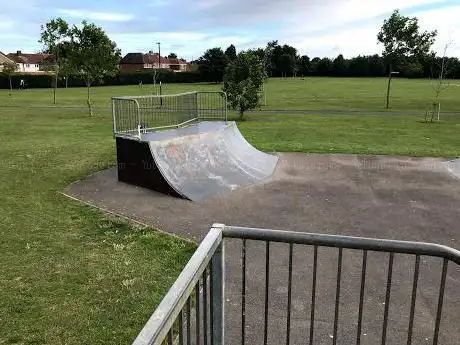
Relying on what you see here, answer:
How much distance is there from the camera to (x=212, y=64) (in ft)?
255

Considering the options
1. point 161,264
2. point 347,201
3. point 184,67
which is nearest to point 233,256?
point 161,264

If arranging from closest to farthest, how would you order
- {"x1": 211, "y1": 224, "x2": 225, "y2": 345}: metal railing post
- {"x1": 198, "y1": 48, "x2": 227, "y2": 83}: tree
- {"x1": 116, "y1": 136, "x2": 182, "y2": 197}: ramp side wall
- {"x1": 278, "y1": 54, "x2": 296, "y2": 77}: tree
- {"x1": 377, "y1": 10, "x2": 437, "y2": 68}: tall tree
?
1. {"x1": 211, "y1": 224, "x2": 225, "y2": 345}: metal railing post
2. {"x1": 116, "y1": 136, "x2": 182, "y2": 197}: ramp side wall
3. {"x1": 377, "y1": 10, "x2": 437, "y2": 68}: tall tree
4. {"x1": 198, "y1": 48, "x2": 227, "y2": 83}: tree
5. {"x1": 278, "y1": 54, "x2": 296, "y2": 77}: tree

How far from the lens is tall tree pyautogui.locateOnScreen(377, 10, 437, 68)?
28.0m

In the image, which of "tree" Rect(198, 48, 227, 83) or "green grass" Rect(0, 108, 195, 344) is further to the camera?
"tree" Rect(198, 48, 227, 83)

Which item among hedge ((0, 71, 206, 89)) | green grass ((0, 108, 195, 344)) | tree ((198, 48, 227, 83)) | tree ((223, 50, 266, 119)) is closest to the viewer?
green grass ((0, 108, 195, 344))

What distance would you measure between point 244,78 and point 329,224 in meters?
16.0

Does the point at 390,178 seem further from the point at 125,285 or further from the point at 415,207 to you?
the point at 125,285

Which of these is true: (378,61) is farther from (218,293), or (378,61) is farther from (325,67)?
(218,293)

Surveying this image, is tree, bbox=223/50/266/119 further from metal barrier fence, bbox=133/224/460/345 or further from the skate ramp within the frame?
metal barrier fence, bbox=133/224/460/345

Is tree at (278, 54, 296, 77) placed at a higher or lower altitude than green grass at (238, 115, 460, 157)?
higher

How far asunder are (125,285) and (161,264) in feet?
2.18

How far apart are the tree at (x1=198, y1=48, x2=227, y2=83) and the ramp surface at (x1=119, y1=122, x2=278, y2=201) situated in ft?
223

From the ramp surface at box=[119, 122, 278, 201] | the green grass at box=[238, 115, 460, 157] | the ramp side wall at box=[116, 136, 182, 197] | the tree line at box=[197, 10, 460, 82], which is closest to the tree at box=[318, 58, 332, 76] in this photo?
the tree line at box=[197, 10, 460, 82]

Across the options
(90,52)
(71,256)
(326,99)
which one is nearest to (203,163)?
(71,256)
